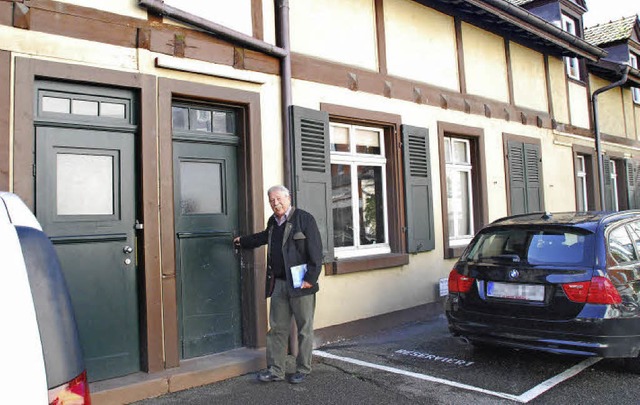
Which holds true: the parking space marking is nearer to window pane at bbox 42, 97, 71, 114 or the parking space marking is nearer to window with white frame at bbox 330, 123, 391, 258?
window with white frame at bbox 330, 123, 391, 258

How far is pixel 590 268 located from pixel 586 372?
45.0 inches

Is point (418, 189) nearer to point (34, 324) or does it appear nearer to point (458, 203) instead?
point (458, 203)

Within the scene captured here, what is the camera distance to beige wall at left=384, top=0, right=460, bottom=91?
298 inches

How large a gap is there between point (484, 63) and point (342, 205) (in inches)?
176

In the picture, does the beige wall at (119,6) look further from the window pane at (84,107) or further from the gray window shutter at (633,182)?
the gray window shutter at (633,182)

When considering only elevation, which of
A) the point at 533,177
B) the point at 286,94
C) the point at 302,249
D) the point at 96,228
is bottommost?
the point at 302,249

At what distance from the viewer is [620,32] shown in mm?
14477

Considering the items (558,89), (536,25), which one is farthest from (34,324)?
(558,89)

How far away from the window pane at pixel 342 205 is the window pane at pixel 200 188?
1712 mm

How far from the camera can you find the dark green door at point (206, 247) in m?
→ 5.10

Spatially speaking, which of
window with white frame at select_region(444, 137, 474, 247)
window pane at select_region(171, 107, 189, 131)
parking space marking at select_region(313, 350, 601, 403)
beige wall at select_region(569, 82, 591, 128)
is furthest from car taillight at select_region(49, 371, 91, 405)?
Answer: beige wall at select_region(569, 82, 591, 128)

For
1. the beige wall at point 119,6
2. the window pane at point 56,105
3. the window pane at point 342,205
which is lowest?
the window pane at point 342,205

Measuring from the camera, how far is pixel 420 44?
26.3 feet

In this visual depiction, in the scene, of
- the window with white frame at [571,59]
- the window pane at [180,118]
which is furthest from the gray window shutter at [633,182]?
the window pane at [180,118]
